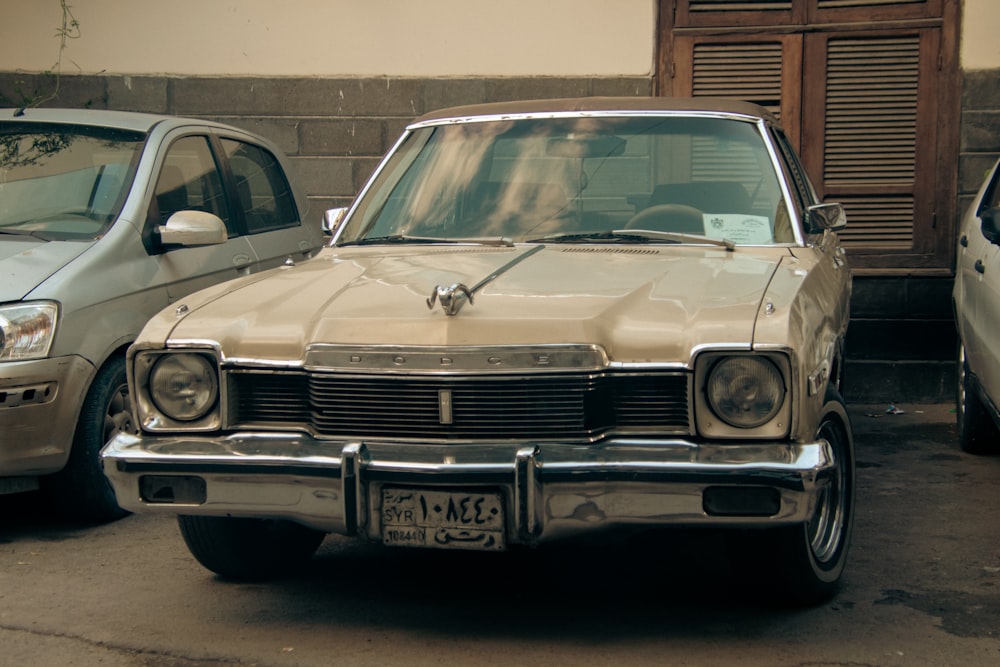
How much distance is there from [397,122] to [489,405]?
6.11 m

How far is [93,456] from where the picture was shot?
5.43 meters

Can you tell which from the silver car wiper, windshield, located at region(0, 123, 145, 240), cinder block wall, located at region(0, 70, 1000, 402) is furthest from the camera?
cinder block wall, located at region(0, 70, 1000, 402)

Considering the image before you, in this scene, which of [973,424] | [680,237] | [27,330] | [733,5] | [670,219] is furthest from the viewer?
[733,5]

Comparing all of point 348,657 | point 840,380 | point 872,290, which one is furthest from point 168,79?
point 348,657

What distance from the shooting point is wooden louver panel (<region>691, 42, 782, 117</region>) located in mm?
9352

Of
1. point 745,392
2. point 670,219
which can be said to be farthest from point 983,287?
point 745,392

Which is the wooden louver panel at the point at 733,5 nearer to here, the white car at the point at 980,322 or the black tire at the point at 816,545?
the white car at the point at 980,322

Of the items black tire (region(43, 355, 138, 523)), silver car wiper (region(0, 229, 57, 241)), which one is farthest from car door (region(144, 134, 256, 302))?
black tire (region(43, 355, 138, 523))

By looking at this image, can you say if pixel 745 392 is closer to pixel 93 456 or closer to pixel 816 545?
pixel 816 545

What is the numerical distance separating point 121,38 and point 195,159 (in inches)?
145

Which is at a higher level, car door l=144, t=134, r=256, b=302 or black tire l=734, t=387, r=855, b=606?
car door l=144, t=134, r=256, b=302

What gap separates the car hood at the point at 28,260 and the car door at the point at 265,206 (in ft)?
4.34

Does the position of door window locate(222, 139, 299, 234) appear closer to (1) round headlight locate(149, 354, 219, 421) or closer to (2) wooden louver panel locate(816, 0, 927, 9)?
(1) round headlight locate(149, 354, 219, 421)

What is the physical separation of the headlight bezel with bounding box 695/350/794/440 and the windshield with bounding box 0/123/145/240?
122 inches
